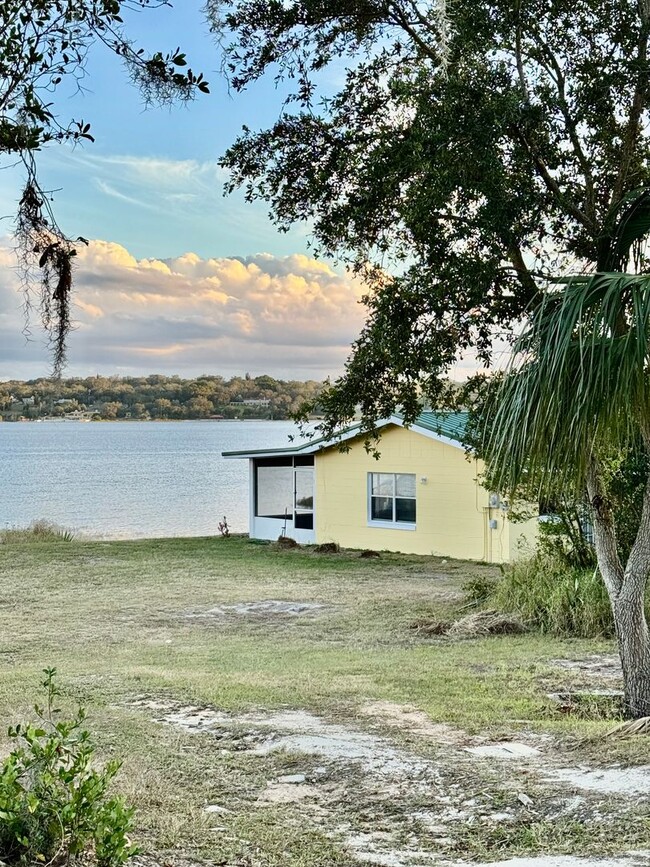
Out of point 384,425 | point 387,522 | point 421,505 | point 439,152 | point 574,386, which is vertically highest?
point 439,152

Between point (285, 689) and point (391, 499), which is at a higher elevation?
point (391, 499)

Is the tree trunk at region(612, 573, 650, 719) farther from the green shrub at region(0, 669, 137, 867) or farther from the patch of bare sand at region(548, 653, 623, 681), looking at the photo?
the green shrub at region(0, 669, 137, 867)

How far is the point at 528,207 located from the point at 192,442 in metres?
147

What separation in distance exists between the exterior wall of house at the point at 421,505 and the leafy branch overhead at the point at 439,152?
10.7m

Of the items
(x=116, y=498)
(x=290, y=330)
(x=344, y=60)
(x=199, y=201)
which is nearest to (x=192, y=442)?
(x=116, y=498)

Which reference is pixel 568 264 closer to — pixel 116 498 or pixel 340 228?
pixel 340 228

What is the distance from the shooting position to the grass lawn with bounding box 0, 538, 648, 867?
4359 mm

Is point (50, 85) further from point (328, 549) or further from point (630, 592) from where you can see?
point (328, 549)

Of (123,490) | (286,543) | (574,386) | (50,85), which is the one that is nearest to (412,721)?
(574,386)

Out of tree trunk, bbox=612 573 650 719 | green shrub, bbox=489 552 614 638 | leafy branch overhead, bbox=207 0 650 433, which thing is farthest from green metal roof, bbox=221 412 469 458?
tree trunk, bbox=612 573 650 719

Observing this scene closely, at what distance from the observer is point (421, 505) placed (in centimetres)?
2181

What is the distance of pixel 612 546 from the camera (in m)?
7.13

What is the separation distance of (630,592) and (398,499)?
15.7m

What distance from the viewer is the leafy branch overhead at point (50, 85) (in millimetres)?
3350
